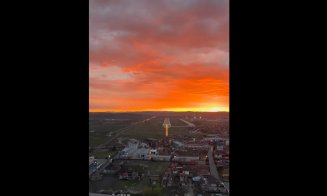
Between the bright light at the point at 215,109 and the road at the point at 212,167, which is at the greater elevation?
the bright light at the point at 215,109

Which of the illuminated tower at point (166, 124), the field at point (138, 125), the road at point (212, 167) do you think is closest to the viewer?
the road at point (212, 167)

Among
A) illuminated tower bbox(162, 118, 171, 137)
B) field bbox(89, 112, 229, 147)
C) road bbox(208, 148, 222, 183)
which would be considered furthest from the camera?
illuminated tower bbox(162, 118, 171, 137)

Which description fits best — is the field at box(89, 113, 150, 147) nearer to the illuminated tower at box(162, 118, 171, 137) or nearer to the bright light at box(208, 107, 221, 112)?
the illuminated tower at box(162, 118, 171, 137)

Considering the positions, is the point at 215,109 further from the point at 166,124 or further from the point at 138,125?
the point at 138,125

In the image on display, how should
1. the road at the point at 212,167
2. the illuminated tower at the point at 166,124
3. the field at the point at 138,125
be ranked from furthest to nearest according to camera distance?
the illuminated tower at the point at 166,124 → the field at the point at 138,125 → the road at the point at 212,167

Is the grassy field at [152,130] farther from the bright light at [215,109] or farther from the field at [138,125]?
Answer: the bright light at [215,109]

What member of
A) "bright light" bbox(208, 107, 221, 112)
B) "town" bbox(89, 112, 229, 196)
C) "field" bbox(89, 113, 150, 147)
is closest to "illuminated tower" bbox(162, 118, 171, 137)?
"town" bbox(89, 112, 229, 196)

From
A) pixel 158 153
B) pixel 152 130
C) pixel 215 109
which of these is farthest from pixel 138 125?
pixel 215 109

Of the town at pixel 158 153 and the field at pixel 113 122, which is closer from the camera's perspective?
the town at pixel 158 153

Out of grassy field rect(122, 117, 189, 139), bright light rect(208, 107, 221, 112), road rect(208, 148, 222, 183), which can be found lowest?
road rect(208, 148, 222, 183)

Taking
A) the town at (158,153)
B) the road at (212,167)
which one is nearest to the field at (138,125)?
the town at (158,153)
